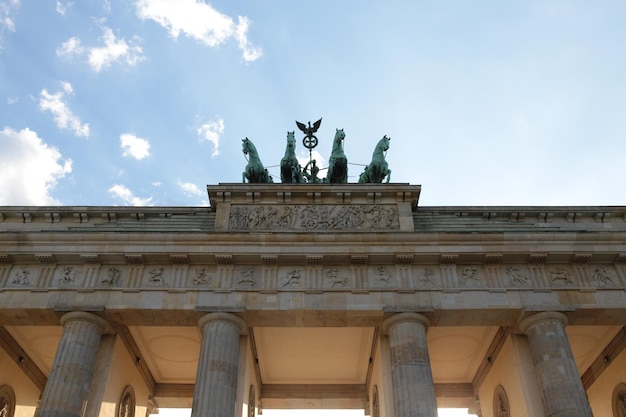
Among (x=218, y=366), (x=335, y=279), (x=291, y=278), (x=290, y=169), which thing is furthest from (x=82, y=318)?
(x=290, y=169)

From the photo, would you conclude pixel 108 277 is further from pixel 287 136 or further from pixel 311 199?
pixel 287 136

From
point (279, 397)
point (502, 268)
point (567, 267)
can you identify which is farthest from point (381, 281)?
point (279, 397)

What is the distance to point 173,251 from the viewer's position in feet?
63.5

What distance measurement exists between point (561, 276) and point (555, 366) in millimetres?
3479

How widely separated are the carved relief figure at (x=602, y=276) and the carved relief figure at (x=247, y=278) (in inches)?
469

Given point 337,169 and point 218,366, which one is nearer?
point 218,366

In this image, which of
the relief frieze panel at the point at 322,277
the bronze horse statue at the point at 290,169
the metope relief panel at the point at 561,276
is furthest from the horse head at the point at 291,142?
the metope relief panel at the point at 561,276

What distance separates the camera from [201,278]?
63.7ft

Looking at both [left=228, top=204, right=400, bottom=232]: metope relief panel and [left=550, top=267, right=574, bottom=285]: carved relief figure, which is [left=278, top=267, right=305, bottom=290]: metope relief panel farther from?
[left=550, top=267, right=574, bottom=285]: carved relief figure

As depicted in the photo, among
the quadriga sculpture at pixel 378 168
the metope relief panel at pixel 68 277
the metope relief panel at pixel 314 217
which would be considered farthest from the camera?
the quadriga sculpture at pixel 378 168

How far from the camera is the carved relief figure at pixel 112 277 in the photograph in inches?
757

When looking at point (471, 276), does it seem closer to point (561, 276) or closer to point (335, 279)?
point (561, 276)

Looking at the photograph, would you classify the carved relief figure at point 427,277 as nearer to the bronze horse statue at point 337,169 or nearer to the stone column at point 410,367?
the stone column at point 410,367

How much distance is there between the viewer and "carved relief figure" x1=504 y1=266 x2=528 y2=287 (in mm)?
19375
